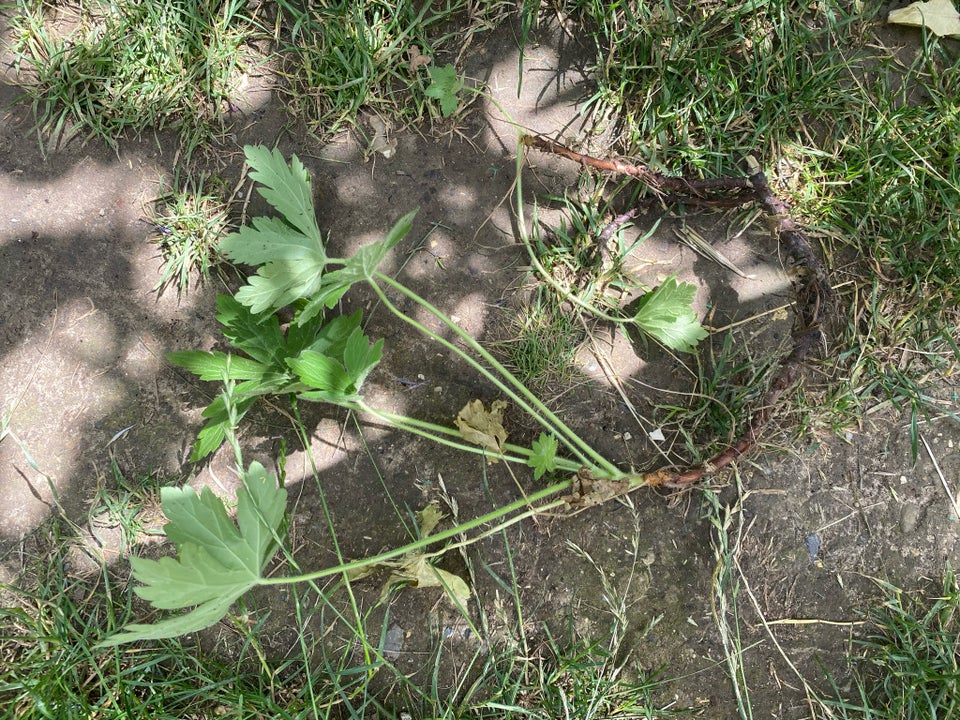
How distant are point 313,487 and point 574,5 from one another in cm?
194

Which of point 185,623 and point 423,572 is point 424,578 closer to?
point 423,572

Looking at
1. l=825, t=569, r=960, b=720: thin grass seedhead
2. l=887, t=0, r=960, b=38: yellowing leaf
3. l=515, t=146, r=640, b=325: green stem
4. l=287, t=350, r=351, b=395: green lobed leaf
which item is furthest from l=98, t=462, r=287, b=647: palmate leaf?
Answer: l=887, t=0, r=960, b=38: yellowing leaf

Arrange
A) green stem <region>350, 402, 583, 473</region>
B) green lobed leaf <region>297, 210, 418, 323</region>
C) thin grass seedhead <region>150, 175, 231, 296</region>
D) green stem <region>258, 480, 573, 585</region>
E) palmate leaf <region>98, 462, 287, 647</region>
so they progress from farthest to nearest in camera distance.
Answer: thin grass seedhead <region>150, 175, 231, 296</region> → green stem <region>350, 402, 583, 473</region> → green stem <region>258, 480, 573, 585</region> → green lobed leaf <region>297, 210, 418, 323</region> → palmate leaf <region>98, 462, 287, 647</region>

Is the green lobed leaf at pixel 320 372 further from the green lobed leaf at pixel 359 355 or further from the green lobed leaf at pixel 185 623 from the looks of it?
the green lobed leaf at pixel 185 623

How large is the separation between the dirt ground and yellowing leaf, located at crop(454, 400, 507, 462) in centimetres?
8

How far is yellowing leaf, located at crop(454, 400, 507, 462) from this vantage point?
2.38m

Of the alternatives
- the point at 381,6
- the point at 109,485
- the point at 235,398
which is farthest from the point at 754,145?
the point at 109,485

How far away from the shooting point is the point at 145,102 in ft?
8.23

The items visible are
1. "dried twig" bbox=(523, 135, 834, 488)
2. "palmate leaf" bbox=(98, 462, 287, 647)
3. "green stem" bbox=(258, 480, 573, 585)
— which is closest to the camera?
"palmate leaf" bbox=(98, 462, 287, 647)

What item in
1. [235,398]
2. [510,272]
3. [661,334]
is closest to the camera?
[235,398]

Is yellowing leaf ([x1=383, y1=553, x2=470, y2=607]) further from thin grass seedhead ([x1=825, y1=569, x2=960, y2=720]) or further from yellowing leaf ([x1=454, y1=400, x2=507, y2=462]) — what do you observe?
thin grass seedhead ([x1=825, y1=569, x2=960, y2=720])

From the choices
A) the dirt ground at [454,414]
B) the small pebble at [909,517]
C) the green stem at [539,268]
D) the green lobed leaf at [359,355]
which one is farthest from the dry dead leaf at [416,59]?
the small pebble at [909,517]

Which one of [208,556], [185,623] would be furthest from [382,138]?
[185,623]

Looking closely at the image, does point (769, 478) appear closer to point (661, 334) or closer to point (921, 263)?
point (661, 334)
